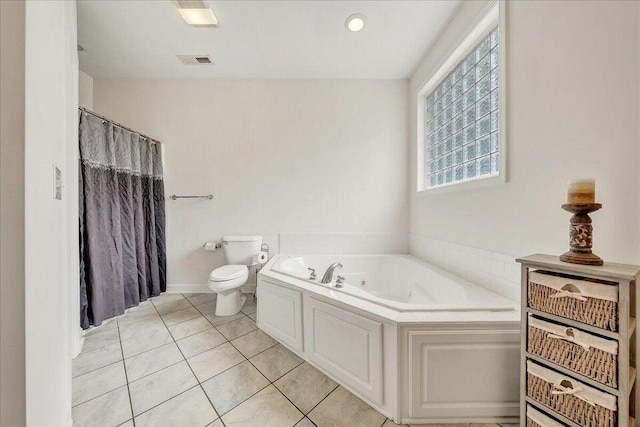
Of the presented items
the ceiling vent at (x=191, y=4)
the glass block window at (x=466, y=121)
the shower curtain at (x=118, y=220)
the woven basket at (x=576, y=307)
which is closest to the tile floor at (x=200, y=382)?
the shower curtain at (x=118, y=220)

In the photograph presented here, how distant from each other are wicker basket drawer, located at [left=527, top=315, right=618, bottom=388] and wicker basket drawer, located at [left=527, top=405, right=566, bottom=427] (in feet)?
0.72

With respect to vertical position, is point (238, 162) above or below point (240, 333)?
above

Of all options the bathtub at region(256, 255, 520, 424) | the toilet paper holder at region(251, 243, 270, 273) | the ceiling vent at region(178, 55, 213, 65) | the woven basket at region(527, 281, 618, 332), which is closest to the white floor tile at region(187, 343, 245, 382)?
the bathtub at region(256, 255, 520, 424)

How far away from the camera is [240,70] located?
7.76 ft

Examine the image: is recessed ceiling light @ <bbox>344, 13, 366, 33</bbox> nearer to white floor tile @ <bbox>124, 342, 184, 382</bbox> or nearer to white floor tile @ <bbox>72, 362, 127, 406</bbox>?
white floor tile @ <bbox>124, 342, 184, 382</bbox>

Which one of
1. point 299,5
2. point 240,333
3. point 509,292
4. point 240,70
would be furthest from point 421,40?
point 240,333

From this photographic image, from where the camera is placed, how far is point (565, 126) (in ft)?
3.32

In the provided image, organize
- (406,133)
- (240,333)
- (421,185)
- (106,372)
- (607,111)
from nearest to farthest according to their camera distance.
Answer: (607,111) < (106,372) < (240,333) < (421,185) < (406,133)

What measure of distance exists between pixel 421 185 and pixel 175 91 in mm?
2864

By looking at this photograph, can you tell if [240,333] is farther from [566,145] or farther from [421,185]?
[566,145]

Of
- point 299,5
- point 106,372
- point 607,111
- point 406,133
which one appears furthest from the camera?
point 406,133

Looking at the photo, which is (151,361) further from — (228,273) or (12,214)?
(12,214)

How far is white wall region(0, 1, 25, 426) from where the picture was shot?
46 centimetres

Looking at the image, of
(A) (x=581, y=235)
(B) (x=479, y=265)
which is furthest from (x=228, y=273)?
(A) (x=581, y=235)
